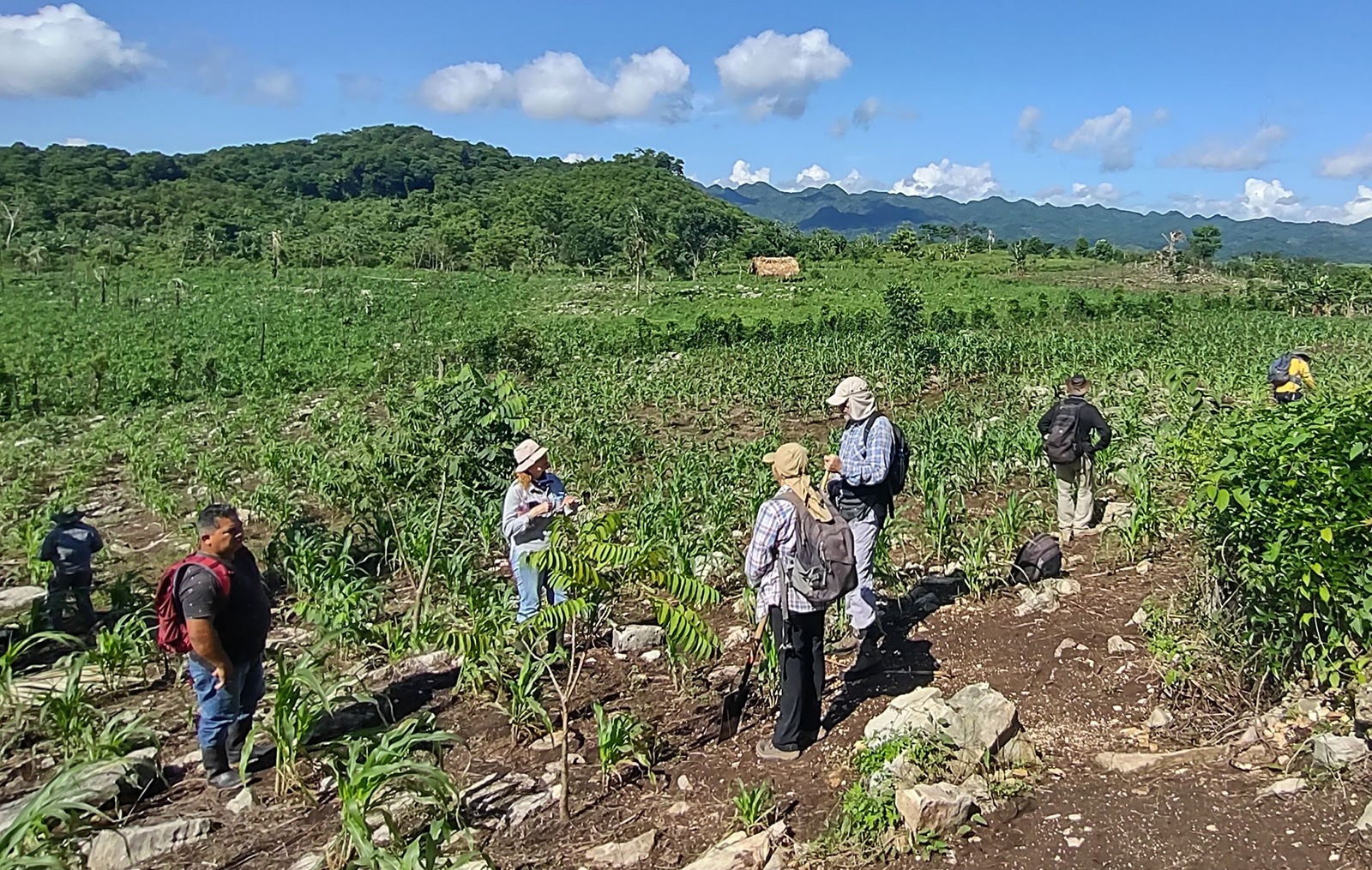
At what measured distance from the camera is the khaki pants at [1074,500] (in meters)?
8.05

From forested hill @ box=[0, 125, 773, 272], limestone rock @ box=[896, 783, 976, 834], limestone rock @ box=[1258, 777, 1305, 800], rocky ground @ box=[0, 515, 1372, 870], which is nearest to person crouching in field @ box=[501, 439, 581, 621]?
rocky ground @ box=[0, 515, 1372, 870]

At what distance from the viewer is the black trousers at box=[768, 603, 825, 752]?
480cm

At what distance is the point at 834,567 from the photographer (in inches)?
185

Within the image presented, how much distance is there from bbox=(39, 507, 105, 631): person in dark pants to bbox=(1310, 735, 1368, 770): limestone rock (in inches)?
298

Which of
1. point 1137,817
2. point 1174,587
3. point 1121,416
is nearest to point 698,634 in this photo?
point 1137,817

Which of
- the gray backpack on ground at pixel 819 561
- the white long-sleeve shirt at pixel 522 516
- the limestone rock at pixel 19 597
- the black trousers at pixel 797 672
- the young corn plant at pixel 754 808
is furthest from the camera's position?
the limestone rock at pixel 19 597

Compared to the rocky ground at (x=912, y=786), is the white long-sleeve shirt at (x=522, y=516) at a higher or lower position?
higher

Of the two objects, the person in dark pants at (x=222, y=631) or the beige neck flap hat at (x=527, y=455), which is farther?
the beige neck flap hat at (x=527, y=455)

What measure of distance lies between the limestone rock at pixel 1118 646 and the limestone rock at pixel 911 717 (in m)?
1.37

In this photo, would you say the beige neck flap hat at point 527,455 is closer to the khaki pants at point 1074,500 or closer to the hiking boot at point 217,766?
the hiking boot at point 217,766

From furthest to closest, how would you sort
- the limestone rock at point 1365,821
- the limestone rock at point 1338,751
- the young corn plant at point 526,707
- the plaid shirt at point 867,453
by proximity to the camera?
the plaid shirt at point 867,453 → the young corn plant at point 526,707 → the limestone rock at point 1338,751 → the limestone rock at point 1365,821

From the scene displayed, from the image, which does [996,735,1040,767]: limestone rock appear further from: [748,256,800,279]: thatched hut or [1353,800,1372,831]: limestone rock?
[748,256,800,279]: thatched hut

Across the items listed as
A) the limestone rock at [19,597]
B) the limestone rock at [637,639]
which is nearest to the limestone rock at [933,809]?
the limestone rock at [637,639]

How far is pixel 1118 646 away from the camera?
18.3ft
